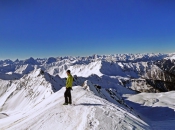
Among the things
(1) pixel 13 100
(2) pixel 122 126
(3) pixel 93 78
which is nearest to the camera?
(2) pixel 122 126

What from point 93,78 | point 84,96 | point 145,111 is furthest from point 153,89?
point 84,96

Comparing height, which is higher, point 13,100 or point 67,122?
point 67,122

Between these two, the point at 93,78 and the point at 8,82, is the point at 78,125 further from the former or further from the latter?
the point at 93,78

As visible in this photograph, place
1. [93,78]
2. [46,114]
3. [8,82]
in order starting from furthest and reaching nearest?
[93,78]
[8,82]
[46,114]

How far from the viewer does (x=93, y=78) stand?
19112 centimetres

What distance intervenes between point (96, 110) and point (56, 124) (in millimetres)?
3491

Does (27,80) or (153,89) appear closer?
(27,80)

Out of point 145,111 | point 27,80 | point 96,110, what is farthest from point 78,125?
point 27,80

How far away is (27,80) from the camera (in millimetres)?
133250

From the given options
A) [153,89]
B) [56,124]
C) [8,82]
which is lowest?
[153,89]

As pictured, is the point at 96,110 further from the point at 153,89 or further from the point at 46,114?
the point at 153,89

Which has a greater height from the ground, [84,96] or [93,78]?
[84,96]

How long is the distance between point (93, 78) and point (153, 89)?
2119 inches

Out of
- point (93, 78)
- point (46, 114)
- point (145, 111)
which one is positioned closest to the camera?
point (46, 114)
